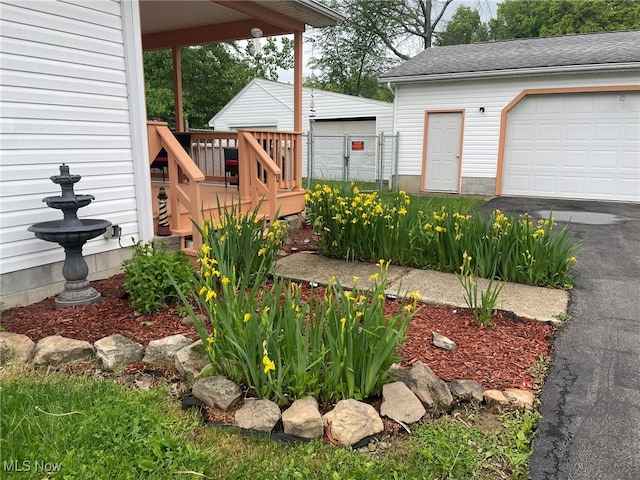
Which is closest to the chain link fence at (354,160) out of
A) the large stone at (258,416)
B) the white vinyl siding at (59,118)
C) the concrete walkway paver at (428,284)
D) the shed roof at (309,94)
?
the shed roof at (309,94)

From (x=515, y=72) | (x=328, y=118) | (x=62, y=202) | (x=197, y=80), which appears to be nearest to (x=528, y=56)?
(x=515, y=72)

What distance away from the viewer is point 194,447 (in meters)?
2.14

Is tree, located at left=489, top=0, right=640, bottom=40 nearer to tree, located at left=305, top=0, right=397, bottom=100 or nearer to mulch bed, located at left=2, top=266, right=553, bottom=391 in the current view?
tree, located at left=305, top=0, right=397, bottom=100

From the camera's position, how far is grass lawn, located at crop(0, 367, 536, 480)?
6.48ft

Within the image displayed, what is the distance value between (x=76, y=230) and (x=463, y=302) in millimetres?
3047

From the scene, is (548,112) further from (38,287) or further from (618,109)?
(38,287)

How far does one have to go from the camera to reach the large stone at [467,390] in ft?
8.29

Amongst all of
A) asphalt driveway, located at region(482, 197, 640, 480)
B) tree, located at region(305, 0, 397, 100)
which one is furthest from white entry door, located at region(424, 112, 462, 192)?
tree, located at region(305, 0, 397, 100)

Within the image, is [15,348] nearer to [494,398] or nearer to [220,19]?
[494,398]

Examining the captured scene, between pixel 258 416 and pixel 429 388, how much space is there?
2.91 feet

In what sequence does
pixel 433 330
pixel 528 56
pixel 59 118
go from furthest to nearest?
1. pixel 528 56
2. pixel 59 118
3. pixel 433 330

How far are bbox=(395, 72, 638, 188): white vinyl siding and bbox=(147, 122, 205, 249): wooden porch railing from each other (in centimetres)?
895

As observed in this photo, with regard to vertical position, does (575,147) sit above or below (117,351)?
above

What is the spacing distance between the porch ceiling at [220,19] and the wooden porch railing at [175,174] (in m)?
1.74
